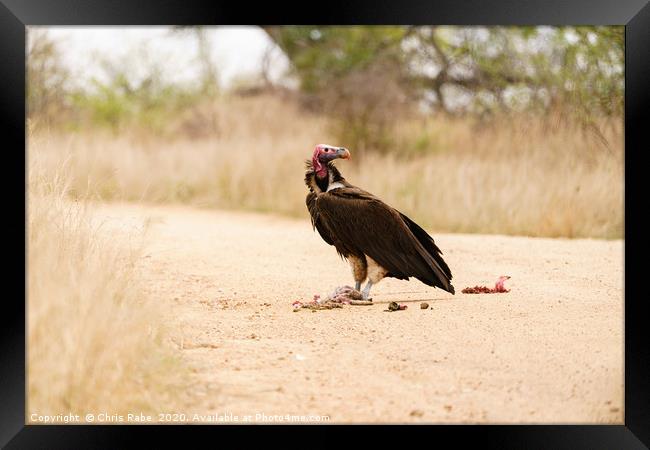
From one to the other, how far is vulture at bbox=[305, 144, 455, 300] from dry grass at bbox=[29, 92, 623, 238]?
242cm

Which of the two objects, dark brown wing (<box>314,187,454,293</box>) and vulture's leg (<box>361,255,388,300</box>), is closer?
dark brown wing (<box>314,187,454,293</box>)

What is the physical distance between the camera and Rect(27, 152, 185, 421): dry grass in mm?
3732

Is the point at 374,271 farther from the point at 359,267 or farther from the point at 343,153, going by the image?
the point at 343,153

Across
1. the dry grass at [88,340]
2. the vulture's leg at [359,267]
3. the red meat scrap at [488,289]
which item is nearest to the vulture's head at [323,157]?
the vulture's leg at [359,267]

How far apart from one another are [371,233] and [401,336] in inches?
32.8

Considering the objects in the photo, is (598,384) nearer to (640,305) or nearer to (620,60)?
(640,305)

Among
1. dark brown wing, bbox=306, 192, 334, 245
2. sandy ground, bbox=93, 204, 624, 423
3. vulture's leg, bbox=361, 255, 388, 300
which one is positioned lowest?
sandy ground, bbox=93, 204, 624, 423

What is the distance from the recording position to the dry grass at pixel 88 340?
373cm

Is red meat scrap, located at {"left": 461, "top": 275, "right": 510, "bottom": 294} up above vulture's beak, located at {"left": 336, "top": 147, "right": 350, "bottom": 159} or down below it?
below

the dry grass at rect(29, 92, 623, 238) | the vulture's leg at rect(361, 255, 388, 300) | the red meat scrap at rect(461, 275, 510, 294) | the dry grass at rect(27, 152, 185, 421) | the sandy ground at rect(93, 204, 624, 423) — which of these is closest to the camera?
the dry grass at rect(27, 152, 185, 421)

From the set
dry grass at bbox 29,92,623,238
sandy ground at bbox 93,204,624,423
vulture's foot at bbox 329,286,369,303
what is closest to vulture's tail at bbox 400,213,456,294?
sandy ground at bbox 93,204,624,423

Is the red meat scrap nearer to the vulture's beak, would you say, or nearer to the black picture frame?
the vulture's beak

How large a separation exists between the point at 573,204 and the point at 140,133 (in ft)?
29.3

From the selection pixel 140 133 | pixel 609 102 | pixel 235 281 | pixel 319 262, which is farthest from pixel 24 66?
pixel 140 133
